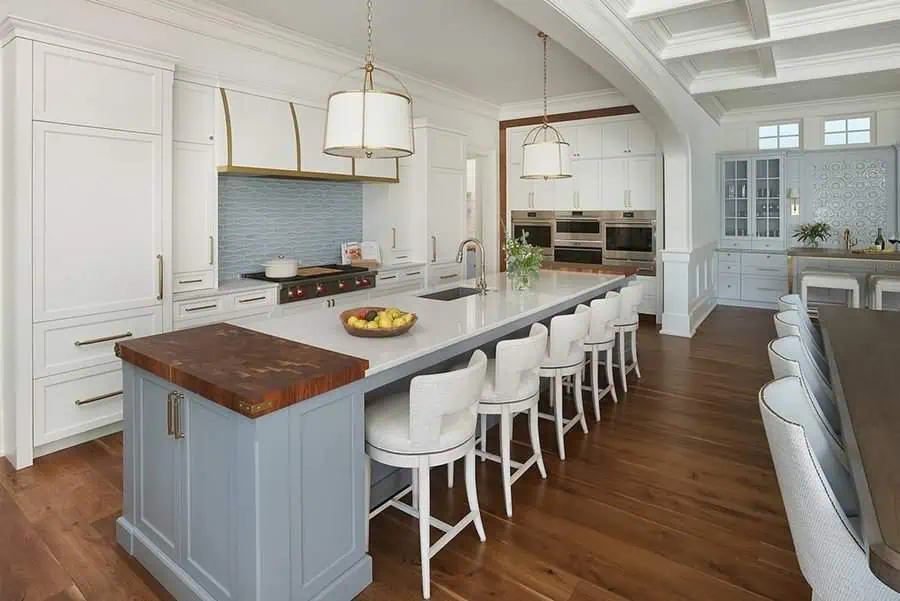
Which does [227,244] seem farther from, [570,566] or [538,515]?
[570,566]

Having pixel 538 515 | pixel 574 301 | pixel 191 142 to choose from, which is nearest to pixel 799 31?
pixel 574 301

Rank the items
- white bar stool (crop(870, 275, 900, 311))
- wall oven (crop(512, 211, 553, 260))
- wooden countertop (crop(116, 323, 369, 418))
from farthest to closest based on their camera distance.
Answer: wall oven (crop(512, 211, 553, 260)) → white bar stool (crop(870, 275, 900, 311)) → wooden countertop (crop(116, 323, 369, 418))

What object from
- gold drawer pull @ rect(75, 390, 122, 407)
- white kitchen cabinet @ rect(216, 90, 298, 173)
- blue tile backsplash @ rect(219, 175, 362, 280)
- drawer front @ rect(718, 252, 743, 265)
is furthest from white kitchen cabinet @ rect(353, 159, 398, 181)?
drawer front @ rect(718, 252, 743, 265)

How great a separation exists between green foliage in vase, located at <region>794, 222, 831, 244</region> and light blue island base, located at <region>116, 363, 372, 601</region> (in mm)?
7405

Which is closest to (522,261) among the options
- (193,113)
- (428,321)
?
(428,321)

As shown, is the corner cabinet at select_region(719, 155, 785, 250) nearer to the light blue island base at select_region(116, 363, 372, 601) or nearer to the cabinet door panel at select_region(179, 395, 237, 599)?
the light blue island base at select_region(116, 363, 372, 601)

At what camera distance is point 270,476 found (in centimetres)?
168

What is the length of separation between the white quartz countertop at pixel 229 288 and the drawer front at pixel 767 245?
6690mm

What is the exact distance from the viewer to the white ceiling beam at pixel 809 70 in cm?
507

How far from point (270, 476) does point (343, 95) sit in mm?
1694

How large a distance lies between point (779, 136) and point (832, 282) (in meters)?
2.48

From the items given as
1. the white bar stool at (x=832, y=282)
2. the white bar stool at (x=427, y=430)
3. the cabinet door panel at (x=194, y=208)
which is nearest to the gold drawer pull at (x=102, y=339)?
the cabinet door panel at (x=194, y=208)

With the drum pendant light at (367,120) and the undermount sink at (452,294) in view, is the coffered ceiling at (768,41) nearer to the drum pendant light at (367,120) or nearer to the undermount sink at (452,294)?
the drum pendant light at (367,120)

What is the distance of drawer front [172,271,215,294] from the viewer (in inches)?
153
